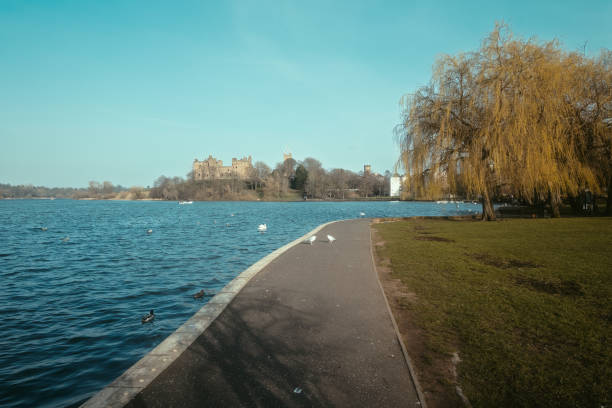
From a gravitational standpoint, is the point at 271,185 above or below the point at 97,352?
above

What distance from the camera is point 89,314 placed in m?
8.70

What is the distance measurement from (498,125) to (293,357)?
2202cm

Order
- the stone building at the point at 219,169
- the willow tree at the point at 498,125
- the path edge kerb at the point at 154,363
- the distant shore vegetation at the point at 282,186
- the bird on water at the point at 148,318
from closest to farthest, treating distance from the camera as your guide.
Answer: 1. the path edge kerb at the point at 154,363
2. the bird on water at the point at 148,318
3. the willow tree at the point at 498,125
4. the distant shore vegetation at the point at 282,186
5. the stone building at the point at 219,169

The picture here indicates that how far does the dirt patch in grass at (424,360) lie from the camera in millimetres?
3846

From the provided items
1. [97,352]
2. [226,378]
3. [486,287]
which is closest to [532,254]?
[486,287]

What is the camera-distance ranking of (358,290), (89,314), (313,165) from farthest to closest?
(313,165) → (89,314) → (358,290)

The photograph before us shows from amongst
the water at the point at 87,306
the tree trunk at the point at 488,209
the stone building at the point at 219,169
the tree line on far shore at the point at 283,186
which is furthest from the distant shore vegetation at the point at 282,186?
the water at the point at 87,306

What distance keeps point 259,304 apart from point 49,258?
14.8 meters

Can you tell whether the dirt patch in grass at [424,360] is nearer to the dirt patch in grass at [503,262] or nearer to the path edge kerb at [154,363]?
the path edge kerb at [154,363]

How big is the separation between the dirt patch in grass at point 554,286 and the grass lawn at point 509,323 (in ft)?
0.06

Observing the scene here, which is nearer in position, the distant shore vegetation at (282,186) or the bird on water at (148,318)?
the bird on water at (148,318)

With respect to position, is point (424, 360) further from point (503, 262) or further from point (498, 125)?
point (498, 125)

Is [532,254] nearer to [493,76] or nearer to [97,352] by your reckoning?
[97,352]

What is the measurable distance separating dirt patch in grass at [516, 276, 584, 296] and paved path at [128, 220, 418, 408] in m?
3.67
